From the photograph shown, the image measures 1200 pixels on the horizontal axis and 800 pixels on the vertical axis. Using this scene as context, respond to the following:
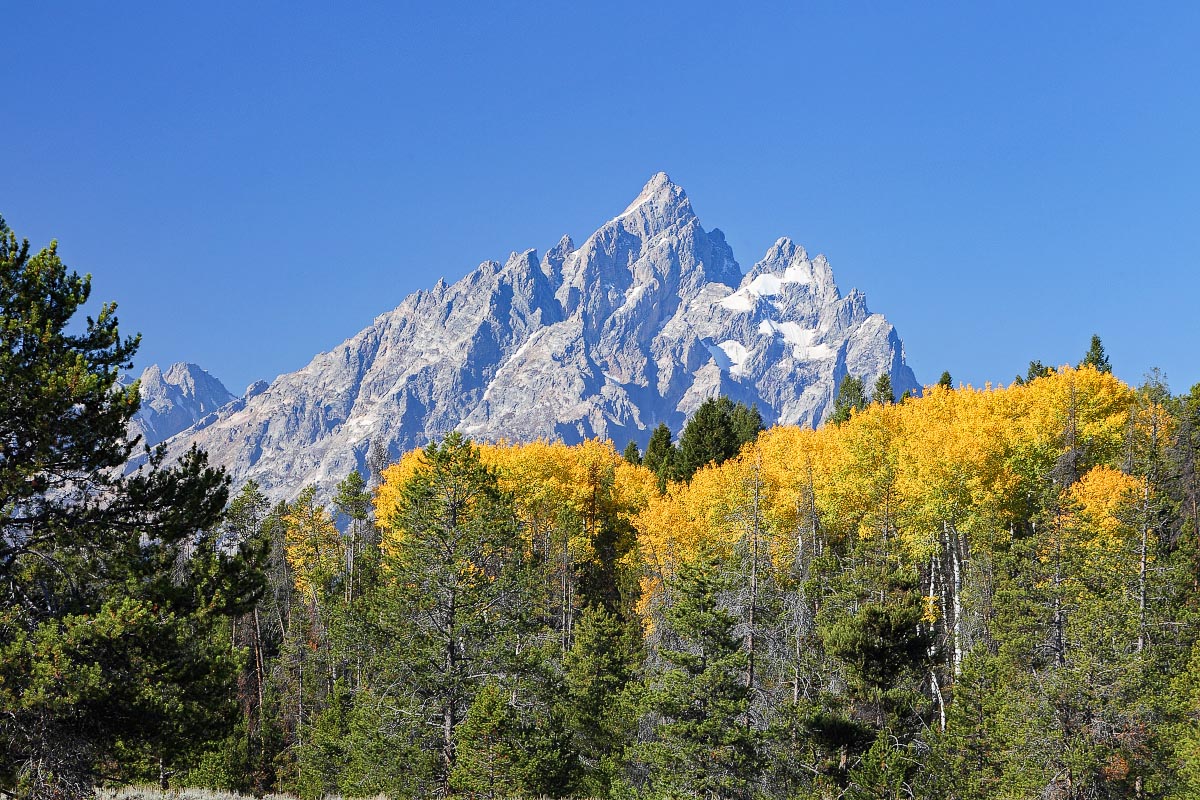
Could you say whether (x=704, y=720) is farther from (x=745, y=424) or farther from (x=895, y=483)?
(x=745, y=424)

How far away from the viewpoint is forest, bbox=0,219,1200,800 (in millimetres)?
17156

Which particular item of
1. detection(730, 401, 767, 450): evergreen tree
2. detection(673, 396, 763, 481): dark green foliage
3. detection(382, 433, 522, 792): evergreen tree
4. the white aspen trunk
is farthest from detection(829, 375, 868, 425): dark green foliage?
detection(382, 433, 522, 792): evergreen tree

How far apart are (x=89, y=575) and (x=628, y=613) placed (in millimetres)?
42767

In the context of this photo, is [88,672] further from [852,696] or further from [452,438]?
[852,696]

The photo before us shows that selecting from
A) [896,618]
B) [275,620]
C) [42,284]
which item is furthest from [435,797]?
[275,620]

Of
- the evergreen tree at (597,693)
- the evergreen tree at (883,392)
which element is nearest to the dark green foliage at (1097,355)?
the evergreen tree at (883,392)

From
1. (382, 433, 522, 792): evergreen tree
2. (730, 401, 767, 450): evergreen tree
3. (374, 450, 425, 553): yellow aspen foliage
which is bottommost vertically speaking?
(382, 433, 522, 792): evergreen tree

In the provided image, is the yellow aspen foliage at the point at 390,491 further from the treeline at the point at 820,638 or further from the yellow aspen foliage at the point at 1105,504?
the yellow aspen foliage at the point at 1105,504

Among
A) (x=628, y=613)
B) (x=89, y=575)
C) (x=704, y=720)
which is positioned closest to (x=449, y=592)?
(x=704, y=720)

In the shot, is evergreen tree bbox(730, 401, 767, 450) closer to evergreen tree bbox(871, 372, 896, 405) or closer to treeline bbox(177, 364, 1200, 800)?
evergreen tree bbox(871, 372, 896, 405)

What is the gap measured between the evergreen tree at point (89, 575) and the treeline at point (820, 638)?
378 centimetres

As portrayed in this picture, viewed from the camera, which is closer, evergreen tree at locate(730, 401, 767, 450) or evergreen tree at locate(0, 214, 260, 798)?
evergreen tree at locate(0, 214, 260, 798)

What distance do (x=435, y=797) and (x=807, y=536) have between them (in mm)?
28352

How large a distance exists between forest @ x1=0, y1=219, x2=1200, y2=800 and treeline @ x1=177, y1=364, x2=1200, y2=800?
0.55 ft
